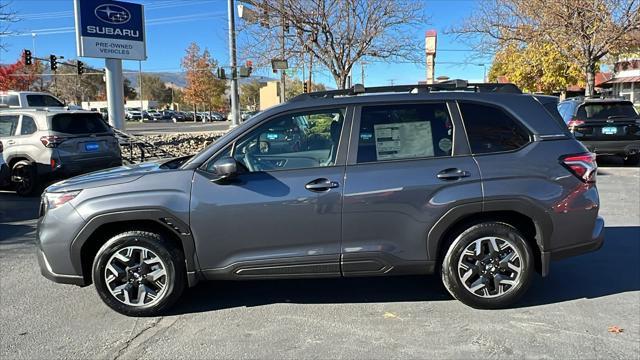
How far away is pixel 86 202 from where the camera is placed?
4.07 meters

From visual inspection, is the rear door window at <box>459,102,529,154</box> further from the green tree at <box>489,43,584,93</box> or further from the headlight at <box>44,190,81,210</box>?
the green tree at <box>489,43,584,93</box>

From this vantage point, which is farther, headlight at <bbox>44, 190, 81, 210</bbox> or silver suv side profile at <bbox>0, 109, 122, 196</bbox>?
silver suv side profile at <bbox>0, 109, 122, 196</bbox>

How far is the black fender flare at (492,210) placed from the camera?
4.05m

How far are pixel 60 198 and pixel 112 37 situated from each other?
61.7 ft

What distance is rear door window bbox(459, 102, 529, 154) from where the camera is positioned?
4.21 metres

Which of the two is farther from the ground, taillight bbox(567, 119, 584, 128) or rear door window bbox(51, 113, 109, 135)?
rear door window bbox(51, 113, 109, 135)

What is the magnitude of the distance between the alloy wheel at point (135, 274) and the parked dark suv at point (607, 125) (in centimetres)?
1076

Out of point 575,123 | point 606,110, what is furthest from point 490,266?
point 606,110

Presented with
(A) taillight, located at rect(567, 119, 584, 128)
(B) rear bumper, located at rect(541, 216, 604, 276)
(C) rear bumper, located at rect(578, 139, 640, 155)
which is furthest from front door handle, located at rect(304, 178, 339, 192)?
(C) rear bumper, located at rect(578, 139, 640, 155)

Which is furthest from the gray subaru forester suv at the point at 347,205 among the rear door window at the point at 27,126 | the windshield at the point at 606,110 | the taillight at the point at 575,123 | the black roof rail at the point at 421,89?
the windshield at the point at 606,110

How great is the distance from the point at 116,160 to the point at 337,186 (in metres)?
8.05

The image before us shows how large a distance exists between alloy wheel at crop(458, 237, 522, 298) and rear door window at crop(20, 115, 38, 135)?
883cm

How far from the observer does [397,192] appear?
4.01 m

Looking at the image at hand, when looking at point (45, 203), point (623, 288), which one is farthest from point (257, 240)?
point (623, 288)
